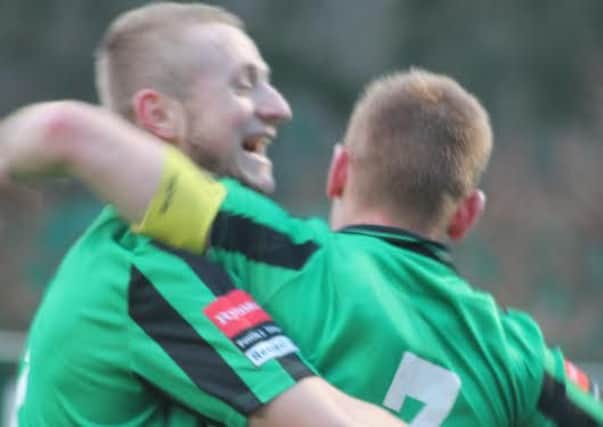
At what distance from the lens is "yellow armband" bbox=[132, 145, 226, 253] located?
2.80 metres

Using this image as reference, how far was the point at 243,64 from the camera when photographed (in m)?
3.28

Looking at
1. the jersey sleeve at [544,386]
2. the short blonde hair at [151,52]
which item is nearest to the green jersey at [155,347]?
the short blonde hair at [151,52]

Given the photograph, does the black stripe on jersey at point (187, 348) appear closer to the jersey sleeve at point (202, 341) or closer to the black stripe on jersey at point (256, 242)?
the jersey sleeve at point (202, 341)

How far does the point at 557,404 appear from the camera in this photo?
3.12 metres

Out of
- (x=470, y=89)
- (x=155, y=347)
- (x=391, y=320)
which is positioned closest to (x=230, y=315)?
(x=155, y=347)

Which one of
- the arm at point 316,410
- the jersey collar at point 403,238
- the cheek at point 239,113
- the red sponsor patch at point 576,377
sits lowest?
the arm at point 316,410

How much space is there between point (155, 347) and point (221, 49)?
2.33 ft

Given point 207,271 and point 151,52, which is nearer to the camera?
point 207,271

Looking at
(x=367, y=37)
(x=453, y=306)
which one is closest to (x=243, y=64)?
(x=453, y=306)

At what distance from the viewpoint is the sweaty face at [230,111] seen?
10.5 feet

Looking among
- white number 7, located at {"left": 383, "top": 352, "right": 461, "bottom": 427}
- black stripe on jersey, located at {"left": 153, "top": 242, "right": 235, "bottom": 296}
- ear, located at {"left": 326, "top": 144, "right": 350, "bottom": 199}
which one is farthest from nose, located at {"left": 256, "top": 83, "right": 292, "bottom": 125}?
white number 7, located at {"left": 383, "top": 352, "right": 461, "bottom": 427}

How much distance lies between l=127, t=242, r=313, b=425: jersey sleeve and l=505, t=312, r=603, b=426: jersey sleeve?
49 centimetres

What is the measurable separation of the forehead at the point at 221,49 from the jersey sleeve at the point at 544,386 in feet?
2.40

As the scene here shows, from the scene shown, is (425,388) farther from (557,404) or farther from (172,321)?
(172,321)
